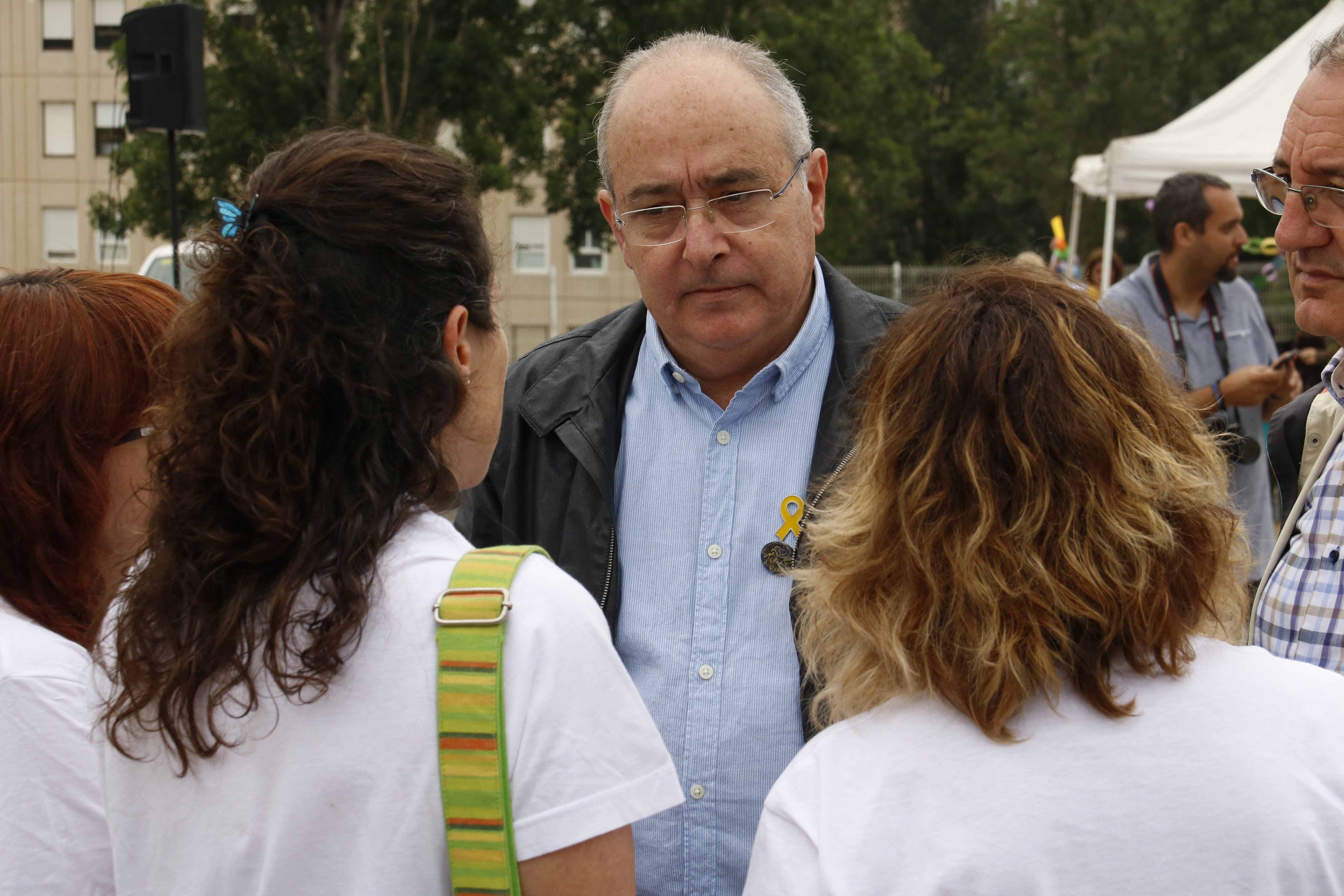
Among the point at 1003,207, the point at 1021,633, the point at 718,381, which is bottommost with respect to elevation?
the point at 1021,633

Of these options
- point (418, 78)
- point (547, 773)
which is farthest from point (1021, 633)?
point (418, 78)

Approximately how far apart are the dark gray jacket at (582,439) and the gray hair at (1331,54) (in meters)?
0.75

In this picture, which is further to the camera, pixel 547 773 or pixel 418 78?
pixel 418 78

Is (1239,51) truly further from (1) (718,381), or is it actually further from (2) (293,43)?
(1) (718,381)

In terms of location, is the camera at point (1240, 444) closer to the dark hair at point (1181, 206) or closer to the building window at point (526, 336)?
the dark hair at point (1181, 206)

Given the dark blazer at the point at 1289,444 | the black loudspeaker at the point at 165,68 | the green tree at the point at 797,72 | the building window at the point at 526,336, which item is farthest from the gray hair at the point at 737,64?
the building window at the point at 526,336

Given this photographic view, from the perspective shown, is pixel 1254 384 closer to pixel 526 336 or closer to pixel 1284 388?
pixel 1284 388

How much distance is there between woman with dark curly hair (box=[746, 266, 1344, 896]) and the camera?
3.94 ft

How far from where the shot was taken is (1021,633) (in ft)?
4.18

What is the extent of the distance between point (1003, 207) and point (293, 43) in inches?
960

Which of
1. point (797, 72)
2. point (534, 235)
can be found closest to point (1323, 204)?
point (797, 72)

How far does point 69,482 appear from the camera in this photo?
5.66 ft

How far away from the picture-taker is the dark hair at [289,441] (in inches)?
48.2

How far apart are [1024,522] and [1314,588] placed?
A: 2.71 ft
